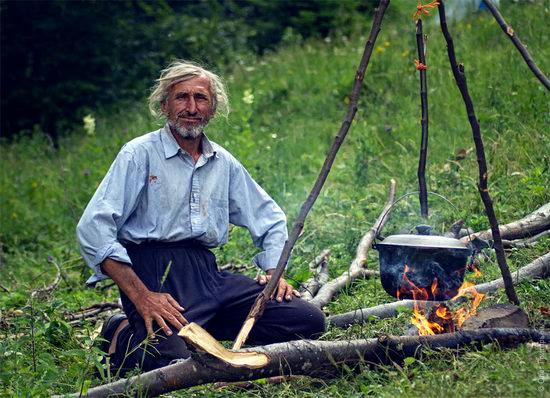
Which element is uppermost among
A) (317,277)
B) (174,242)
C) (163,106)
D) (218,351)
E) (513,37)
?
(513,37)

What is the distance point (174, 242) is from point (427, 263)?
56.9 inches

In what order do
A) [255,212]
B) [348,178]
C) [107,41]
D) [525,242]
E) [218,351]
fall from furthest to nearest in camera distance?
[107,41], [348,178], [525,242], [255,212], [218,351]

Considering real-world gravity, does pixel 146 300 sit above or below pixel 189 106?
below

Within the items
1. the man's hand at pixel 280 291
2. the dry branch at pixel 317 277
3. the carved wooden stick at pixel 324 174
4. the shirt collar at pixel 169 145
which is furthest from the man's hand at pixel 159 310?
the dry branch at pixel 317 277

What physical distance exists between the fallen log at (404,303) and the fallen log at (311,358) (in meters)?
0.72

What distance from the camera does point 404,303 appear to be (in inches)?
228

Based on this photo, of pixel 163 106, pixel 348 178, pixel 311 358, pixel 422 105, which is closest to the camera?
pixel 311 358

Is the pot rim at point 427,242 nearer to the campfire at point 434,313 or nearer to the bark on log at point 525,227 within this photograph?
the campfire at point 434,313

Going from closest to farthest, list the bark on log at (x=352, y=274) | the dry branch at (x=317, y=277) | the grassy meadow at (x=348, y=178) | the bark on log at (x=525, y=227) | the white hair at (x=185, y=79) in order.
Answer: the grassy meadow at (x=348, y=178) → the white hair at (x=185, y=79) → the bark on log at (x=352, y=274) → the dry branch at (x=317, y=277) → the bark on log at (x=525, y=227)

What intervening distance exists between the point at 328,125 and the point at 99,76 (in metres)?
7.29

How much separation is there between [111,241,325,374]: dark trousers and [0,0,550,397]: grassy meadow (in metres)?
0.29

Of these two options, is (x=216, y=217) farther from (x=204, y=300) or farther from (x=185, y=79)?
(x=185, y=79)

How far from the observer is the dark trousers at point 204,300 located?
17.1 feet

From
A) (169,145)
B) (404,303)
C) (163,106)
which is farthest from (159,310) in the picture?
(404,303)
